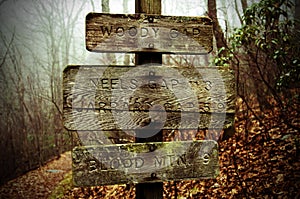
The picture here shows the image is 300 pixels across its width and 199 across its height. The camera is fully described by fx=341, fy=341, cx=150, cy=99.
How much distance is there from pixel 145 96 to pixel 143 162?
406 mm

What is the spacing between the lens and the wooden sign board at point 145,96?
1992 mm

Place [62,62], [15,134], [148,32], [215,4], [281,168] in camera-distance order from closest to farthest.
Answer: [148,32] → [281,168] → [215,4] → [15,134] → [62,62]

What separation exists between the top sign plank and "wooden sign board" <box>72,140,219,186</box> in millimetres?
597

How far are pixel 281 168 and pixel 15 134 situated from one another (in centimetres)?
472

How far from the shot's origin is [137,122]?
2.06 m

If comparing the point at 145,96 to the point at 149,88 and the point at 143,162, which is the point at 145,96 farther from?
the point at 143,162

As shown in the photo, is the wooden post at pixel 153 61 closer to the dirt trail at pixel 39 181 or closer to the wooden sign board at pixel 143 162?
the wooden sign board at pixel 143 162

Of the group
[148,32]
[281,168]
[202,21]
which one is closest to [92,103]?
[148,32]

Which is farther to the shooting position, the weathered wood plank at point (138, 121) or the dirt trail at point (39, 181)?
the dirt trail at point (39, 181)

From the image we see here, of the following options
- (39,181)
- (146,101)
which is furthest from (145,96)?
(39,181)

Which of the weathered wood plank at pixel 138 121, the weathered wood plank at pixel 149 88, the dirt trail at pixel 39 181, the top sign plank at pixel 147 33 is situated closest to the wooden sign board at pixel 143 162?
the weathered wood plank at pixel 138 121

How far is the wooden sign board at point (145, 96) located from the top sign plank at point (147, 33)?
5.0 inches

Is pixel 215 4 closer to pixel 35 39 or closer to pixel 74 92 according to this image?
pixel 35 39

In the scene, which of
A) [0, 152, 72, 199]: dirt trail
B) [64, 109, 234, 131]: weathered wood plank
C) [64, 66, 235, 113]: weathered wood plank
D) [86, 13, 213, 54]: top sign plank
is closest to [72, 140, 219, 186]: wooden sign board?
[64, 109, 234, 131]: weathered wood plank
